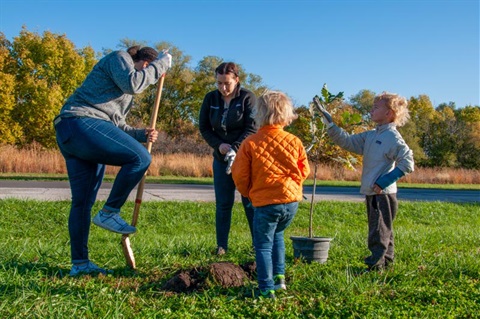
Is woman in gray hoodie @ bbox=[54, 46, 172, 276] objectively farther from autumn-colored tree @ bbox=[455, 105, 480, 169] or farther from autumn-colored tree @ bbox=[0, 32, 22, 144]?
autumn-colored tree @ bbox=[455, 105, 480, 169]

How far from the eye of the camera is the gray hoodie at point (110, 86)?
173 inches

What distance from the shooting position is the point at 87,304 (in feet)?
12.2

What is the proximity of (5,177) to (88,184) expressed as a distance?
18.6 meters

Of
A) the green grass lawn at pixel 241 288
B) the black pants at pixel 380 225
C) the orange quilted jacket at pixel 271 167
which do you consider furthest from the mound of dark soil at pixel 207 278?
the black pants at pixel 380 225

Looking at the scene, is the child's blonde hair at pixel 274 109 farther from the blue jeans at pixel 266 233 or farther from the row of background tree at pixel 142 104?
the row of background tree at pixel 142 104

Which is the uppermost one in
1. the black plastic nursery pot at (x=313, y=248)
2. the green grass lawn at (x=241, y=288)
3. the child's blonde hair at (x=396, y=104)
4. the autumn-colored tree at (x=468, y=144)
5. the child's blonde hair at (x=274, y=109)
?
the autumn-colored tree at (x=468, y=144)

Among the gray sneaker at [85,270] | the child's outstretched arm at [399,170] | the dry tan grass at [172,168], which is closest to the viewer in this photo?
the gray sneaker at [85,270]

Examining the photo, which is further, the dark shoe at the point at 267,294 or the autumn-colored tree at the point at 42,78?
the autumn-colored tree at the point at 42,78

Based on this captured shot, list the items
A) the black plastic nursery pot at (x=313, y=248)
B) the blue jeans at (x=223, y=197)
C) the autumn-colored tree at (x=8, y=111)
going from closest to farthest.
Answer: the black plastic nursery pot at (x=313, y=248)
the blue jeans at (x=223, y=197)
the autumn-colored tree at (x=8, y=111)

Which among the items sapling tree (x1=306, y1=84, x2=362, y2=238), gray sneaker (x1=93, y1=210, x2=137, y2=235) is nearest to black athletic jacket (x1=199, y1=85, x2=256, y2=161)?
sapling tree (x1=306, y1=84, x2=362, y2=238)

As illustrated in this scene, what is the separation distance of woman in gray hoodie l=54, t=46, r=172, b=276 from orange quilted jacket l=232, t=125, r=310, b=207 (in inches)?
34.1

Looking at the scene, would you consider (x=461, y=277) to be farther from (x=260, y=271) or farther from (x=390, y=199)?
(x=260, y=271)

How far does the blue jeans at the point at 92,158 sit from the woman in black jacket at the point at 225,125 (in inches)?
57.2

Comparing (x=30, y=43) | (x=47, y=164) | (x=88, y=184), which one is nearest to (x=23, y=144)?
(x=30, y=43)
